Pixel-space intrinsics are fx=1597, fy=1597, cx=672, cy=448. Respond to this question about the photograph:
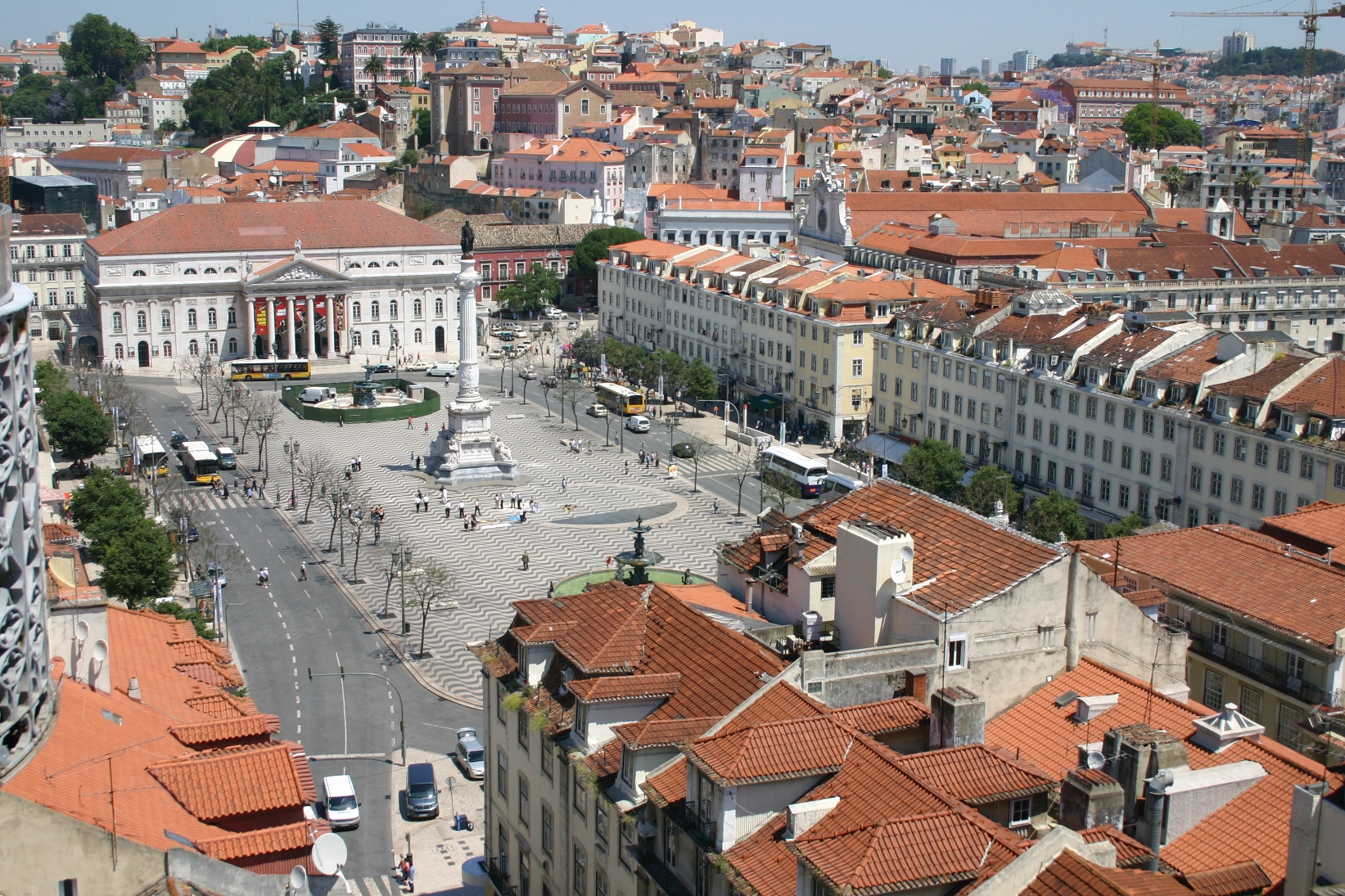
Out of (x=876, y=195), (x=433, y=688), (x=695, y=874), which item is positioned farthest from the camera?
(x=876, y=195)

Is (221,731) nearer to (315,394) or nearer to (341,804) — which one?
(341,804)

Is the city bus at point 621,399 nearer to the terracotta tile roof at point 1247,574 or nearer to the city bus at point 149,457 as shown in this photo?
the city bus at point 149,457

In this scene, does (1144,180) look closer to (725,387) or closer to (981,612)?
(725,387)

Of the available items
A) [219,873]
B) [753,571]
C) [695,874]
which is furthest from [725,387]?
[219,873]

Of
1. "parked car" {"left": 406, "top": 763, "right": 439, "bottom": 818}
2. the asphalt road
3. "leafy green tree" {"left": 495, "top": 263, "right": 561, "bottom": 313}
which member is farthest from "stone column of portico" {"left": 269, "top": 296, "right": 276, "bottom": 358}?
"parked car" {"left": 406, "top": 763, "right": 439, "bottom": 818}

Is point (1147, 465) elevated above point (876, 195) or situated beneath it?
situated beneath
